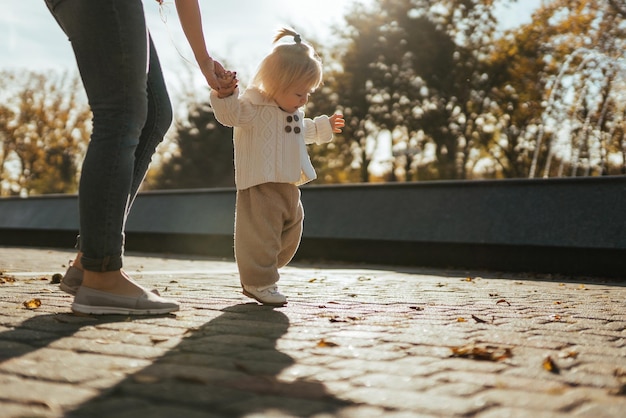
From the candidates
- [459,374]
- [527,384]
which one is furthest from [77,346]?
[527,384]

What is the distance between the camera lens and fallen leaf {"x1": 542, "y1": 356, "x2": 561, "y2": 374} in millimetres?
2287

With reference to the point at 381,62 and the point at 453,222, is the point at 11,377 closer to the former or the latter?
the point at 453,222

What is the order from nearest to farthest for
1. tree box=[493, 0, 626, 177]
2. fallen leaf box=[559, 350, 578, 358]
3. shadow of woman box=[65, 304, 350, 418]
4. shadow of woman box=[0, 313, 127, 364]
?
shadow of woman box=[65, 304, 350, 418] < shadow of woman box=[0, 313, 127, 364] < fallen leaf box=[559, 350, 578, 358] < tree box=[493, 0, 626, 177]

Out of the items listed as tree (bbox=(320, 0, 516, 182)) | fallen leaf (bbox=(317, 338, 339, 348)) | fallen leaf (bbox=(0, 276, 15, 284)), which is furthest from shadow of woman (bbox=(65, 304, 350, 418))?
tree (bbox=(320, 0, 516, 182))

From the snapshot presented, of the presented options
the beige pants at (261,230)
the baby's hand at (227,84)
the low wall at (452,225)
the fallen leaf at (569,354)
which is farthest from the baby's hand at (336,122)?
the low wall at (452,225)

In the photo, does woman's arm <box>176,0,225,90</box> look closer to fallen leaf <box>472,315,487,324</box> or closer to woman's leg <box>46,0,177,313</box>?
woman's leg <box>46,0,177,313</box>

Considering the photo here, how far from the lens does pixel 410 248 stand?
8828mm

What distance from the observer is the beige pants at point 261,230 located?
3.72 meters

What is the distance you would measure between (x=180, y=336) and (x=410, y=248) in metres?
6.35

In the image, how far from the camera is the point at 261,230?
373 cm

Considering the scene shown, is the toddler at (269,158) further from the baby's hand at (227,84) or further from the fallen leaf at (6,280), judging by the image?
the fallen leaf at (6,280)

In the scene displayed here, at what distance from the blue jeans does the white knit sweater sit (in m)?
0.70

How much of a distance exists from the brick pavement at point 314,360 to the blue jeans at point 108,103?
1.32 ft

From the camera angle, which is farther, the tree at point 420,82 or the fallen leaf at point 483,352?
the tree at point 420,82
